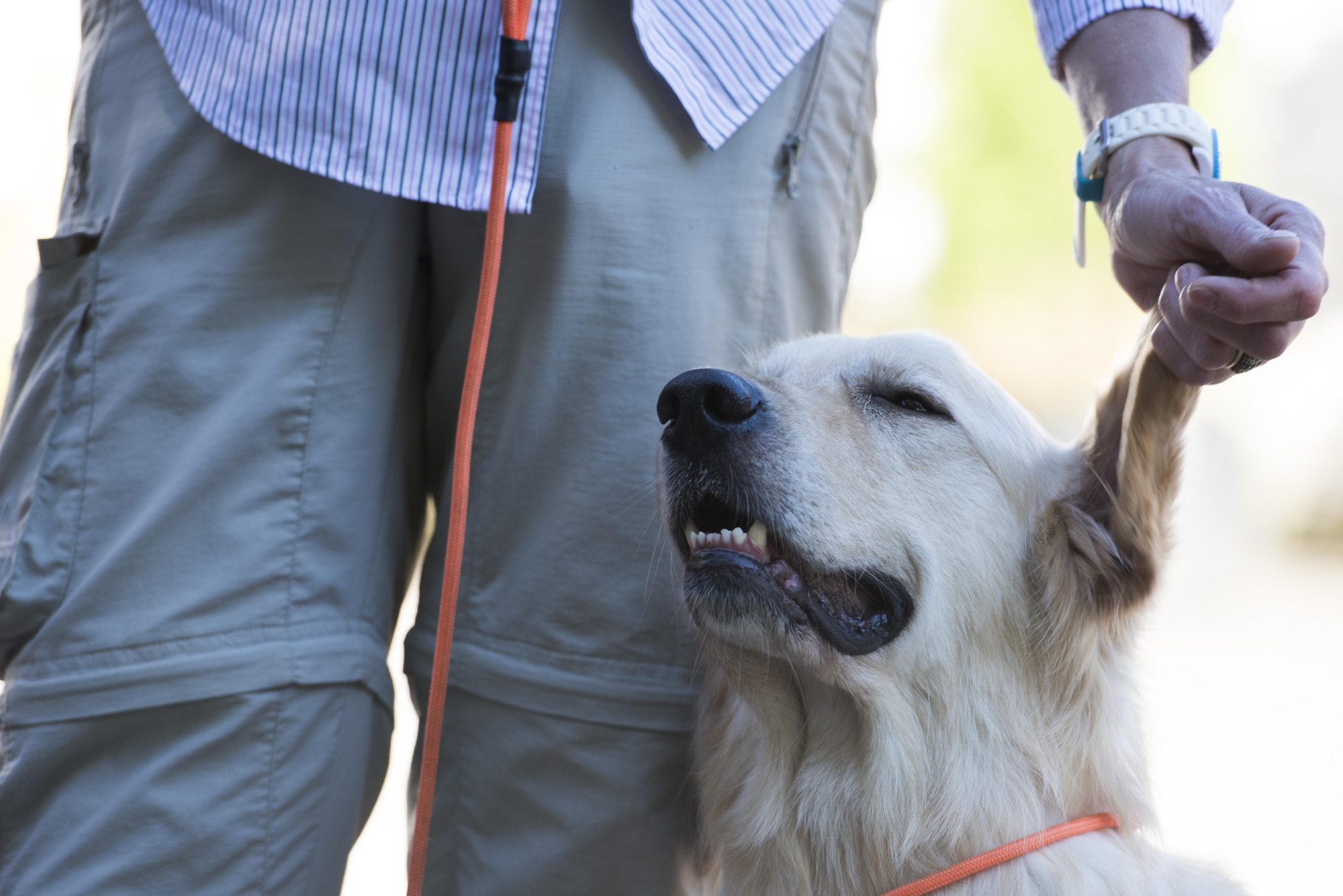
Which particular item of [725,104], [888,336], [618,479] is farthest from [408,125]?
[888,336]

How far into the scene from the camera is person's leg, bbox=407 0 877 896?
1599 millimetres

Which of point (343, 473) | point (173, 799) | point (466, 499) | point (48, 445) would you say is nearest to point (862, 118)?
point (466, 499)

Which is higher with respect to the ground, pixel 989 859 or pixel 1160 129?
pixel 1160 129

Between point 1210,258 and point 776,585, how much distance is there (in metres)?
0.70

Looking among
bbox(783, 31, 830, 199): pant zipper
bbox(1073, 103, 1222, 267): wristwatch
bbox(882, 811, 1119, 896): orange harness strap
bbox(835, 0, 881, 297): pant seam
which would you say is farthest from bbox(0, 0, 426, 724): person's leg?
bbox(1073, 103, 1222, 267): wristwatch

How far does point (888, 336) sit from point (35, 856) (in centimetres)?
148

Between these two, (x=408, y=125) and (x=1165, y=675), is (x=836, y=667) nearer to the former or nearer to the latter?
(x=408, y=125)

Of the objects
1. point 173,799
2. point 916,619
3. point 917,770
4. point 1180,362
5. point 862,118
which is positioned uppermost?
point 862,118

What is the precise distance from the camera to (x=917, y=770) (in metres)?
1.55

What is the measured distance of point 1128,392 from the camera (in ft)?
4.66

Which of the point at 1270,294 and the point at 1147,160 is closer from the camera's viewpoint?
the point at 1270,294

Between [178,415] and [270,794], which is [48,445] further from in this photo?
[270,794]

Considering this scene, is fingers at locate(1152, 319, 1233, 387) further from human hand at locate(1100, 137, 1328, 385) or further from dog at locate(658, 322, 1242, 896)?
dog at locate(658, 322, 1242, 896)

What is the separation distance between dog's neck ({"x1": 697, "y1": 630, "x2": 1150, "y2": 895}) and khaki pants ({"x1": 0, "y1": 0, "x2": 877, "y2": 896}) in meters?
0.18
